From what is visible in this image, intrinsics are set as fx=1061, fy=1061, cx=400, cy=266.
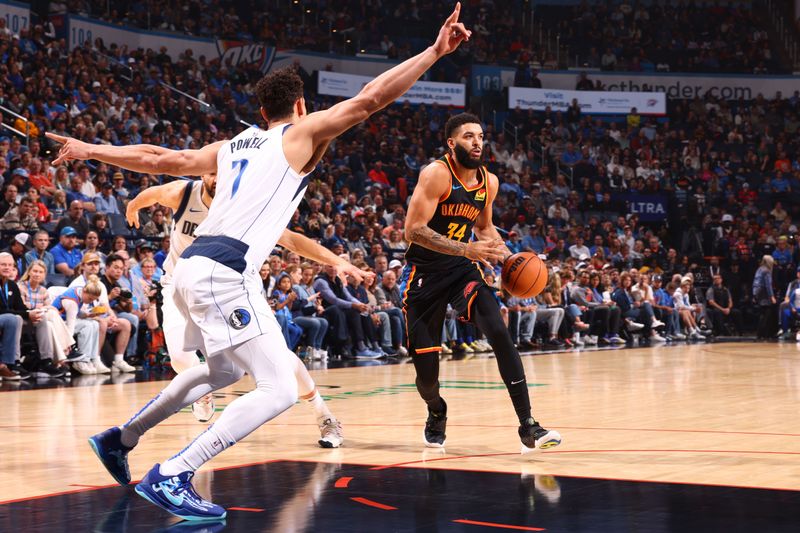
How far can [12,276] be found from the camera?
1182 cm

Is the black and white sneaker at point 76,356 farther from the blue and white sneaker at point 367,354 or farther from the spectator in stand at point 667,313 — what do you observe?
the spectator in stand at point 667,313

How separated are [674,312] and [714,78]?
13935mm

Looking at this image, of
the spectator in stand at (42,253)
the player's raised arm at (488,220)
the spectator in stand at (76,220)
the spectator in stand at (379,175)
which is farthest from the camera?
the spectator in stand at (379,175)

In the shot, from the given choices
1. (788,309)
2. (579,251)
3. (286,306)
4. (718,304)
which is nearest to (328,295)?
(286,306)

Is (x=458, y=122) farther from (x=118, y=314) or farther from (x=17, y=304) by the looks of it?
Result: (x=118, y=314)

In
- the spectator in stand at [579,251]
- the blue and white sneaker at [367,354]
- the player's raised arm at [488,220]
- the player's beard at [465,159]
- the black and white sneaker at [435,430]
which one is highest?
the player's beard at [465,159]

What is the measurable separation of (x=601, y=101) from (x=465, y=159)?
26.3m

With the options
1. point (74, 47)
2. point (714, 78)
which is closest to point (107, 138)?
point (74, 47)

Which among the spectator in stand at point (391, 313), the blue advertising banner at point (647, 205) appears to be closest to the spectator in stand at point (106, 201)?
the spectator in stand at point (391, 313)

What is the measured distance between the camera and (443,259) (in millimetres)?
6988

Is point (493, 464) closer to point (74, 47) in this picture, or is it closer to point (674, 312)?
point (674, 312)

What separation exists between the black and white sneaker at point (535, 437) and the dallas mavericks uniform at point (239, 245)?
7.19ft

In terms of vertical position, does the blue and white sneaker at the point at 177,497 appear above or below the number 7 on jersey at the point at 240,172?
below

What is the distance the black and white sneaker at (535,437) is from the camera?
248 inches
